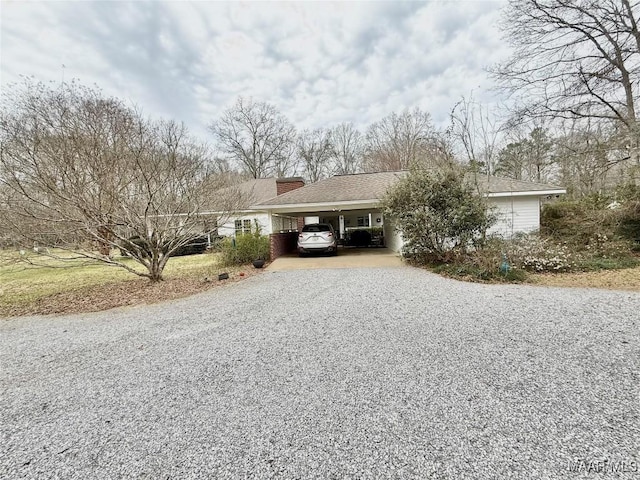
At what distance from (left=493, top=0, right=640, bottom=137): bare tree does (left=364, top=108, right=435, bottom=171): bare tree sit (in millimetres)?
13024

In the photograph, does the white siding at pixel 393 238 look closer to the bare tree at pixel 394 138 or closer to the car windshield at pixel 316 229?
the car windshield at pixel 316 229

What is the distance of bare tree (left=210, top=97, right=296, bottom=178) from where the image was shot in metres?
31.0

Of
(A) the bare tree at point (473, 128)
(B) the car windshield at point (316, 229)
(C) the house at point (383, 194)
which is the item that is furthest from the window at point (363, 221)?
(A) the bare tree at point (473, 128)

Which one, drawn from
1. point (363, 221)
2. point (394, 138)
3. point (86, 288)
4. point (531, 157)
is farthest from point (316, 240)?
point (394, 138)

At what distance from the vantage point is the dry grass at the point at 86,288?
6.72 meters

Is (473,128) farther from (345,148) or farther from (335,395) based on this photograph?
(345,148)

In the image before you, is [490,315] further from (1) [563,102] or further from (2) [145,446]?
(1) [563,102]

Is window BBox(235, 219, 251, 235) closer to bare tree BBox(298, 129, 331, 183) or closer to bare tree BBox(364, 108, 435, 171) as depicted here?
bare tree BBox(364, 108, 435, 171)

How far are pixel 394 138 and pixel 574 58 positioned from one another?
17.1m

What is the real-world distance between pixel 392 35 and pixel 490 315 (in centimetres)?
1001

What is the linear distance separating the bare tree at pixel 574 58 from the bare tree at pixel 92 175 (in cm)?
1478

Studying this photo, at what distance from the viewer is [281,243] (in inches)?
525

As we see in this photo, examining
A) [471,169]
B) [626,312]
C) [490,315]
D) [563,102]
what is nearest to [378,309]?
[490,315]

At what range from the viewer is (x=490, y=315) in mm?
4453
